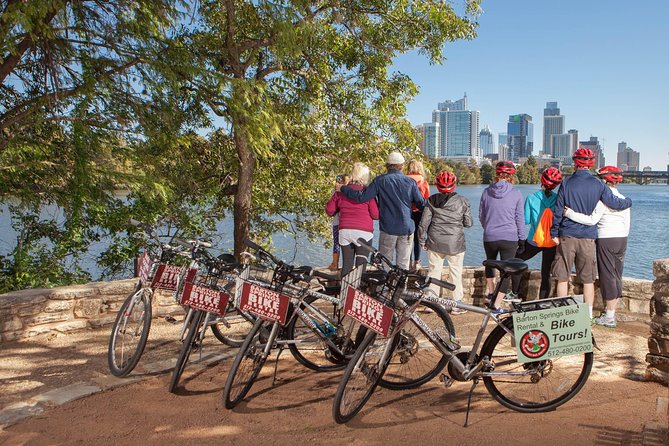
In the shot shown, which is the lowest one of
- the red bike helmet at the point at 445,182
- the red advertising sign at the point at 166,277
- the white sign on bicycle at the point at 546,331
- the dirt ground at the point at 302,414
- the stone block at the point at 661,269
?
the dirt ground at the point at 302,414

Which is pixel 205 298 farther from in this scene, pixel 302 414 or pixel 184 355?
pixel 302 414

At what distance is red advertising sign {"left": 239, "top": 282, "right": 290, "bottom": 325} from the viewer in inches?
150

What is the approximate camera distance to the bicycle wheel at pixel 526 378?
12.1 feet

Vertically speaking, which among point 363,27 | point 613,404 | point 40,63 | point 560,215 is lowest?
point 613,404

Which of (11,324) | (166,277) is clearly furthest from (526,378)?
(11,324)

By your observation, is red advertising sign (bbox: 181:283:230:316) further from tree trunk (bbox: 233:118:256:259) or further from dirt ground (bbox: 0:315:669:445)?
tree trunk (bbox: 233:118:256:259)

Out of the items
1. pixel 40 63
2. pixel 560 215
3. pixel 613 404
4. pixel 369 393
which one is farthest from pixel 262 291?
pixel 40 63

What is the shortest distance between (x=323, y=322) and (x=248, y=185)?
7.40 metres

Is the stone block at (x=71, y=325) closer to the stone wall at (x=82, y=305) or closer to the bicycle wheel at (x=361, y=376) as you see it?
the stone wall at (x=82, y=305)

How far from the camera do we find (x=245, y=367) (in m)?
3.85

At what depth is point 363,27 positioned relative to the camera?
395 inches

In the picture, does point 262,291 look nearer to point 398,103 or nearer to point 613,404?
point 613,404

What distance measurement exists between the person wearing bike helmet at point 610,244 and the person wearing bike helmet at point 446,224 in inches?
51.5

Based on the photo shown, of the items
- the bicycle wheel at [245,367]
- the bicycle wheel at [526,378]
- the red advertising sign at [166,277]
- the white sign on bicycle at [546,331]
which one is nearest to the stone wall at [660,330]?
the bicycle wheel at [526,378]
